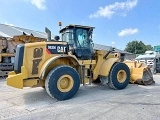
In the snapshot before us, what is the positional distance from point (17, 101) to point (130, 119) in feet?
10.9

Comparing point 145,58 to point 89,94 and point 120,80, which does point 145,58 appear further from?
point 89,94

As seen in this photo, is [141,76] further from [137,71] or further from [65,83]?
[65,83]

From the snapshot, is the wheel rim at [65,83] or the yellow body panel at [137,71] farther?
the yellow body panel at [137,71]

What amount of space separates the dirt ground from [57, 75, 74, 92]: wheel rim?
1.20ft

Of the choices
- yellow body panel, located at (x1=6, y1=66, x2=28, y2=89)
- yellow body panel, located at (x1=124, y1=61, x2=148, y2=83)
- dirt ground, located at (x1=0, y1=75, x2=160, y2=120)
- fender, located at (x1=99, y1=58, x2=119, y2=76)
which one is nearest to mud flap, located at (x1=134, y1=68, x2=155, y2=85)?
yellow body panel, located at (x1=124, y1=61, x2=148, y2=83)

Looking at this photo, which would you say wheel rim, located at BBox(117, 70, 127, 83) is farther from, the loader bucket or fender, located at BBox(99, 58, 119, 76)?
the loader bucket

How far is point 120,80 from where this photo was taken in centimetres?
737

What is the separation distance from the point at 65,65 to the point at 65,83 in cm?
55

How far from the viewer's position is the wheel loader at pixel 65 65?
18.1 ft

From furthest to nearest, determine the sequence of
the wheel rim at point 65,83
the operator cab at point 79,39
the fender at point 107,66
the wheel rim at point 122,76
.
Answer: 1. the wheel rim at point 122,76
2. the fender at point 107,66
3. the operator cab at point 79,39
4. the wheel rim at point 65,83

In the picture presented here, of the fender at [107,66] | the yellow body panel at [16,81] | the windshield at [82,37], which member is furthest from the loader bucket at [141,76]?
the yellow body panel at [16,81]

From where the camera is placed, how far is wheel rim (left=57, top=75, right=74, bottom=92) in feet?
18.5

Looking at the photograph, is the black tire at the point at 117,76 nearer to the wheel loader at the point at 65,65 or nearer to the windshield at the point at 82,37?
the wheel loader at the point at 65,65

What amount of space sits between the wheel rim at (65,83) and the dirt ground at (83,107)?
14.4 inches
